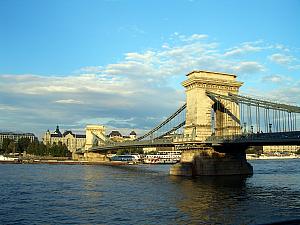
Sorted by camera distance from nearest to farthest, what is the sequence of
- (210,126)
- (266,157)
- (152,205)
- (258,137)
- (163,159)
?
(152,205), (258,137), (210,126), (163,159), (266,157)

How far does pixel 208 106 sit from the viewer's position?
185 ft

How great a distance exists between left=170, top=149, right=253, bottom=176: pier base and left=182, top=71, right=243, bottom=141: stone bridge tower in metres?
2.39

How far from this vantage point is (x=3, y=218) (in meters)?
23.8

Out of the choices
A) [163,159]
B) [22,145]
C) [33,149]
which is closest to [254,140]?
[163,159]

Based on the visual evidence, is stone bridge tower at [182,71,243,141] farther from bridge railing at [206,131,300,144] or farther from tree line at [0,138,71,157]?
tree line at [0,138,71,157]

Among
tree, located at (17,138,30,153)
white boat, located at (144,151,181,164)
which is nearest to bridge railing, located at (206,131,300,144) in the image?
white boat, located at (144,151,181,164)

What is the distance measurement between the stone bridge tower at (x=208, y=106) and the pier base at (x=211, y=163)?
2.39m

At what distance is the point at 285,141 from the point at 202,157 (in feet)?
51.6

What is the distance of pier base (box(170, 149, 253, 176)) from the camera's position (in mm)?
52906

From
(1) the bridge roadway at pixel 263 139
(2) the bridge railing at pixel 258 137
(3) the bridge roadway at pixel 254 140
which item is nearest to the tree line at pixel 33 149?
(3) the bridge roadway at pixel 254 140

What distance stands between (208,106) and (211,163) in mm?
8231

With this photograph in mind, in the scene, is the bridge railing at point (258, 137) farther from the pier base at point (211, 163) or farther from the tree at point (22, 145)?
the tree at point (22, 145)

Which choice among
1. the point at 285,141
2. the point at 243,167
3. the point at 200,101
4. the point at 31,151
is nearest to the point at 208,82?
the point at 200,101

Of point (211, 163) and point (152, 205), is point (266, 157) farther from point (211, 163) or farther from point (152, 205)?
point (152, 205)
